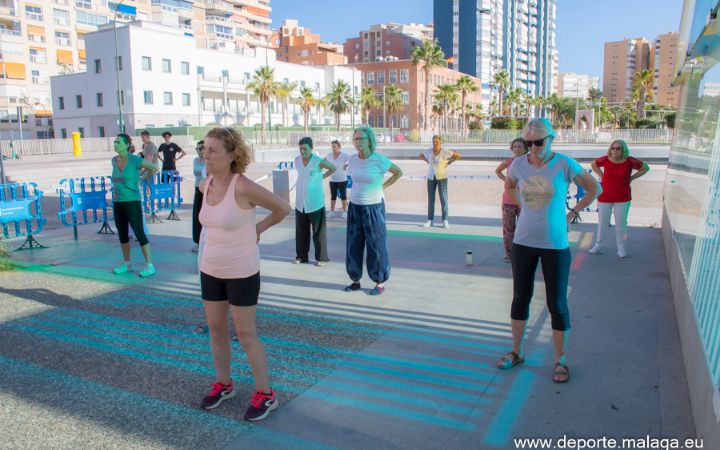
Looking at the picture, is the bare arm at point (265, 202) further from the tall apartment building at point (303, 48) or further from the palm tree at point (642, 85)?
the tall apartment building at point (303, 48)

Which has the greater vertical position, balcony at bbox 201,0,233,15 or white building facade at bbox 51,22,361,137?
balcony at bbox 201,0,233,15

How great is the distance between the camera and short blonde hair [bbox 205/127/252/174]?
369 centimetres

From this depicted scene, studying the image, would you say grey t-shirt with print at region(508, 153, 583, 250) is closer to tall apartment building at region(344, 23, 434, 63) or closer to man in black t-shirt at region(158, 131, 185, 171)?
man in black t-shirt at region(158, 131, 185, 171)

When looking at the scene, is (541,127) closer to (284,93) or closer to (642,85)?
(284,93)

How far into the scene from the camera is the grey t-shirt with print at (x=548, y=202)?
4.24m

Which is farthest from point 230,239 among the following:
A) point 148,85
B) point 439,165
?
point 148,85

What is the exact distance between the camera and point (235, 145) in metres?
3.74

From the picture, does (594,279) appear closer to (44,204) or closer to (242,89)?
(44,204)

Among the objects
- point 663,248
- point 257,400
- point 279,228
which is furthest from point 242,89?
point 257,400

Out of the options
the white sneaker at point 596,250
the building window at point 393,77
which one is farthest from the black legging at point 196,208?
the building window at point 393,77

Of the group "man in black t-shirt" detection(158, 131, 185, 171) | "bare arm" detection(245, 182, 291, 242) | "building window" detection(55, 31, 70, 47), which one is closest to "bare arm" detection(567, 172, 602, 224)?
"bare arm" detection(245, 182, 291, 242)

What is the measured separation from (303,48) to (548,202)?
120 meters

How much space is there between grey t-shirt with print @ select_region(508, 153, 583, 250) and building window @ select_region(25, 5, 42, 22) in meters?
76.9

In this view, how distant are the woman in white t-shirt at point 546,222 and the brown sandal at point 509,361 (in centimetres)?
34
